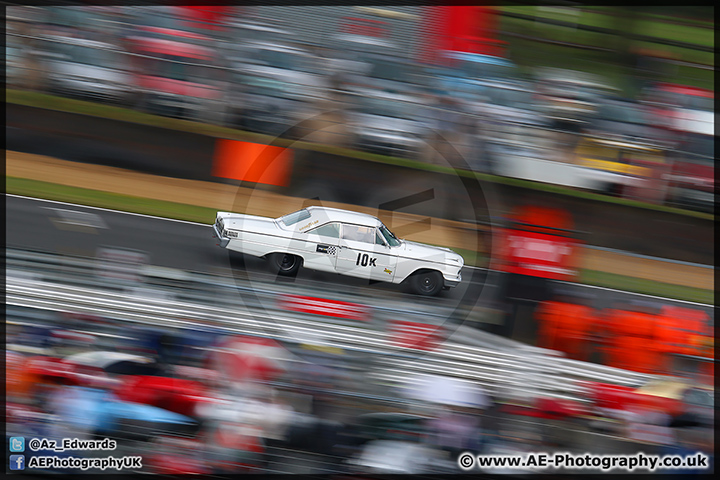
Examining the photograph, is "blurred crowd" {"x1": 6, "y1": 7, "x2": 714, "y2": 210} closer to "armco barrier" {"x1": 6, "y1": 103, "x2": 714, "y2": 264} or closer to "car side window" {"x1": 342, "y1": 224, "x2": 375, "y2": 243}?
"armco barrier" {"x1": 6, "y1": 103, "x2": 714, "y2": 264}

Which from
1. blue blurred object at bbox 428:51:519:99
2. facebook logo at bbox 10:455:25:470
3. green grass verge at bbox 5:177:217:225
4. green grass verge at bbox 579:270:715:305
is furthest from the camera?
blue blurred object at bbox 428:51:519:99

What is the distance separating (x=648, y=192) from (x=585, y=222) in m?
0.98

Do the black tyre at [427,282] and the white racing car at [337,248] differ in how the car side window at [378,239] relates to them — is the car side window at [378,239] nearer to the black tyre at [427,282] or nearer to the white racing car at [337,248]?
the white racing car at [337,248]

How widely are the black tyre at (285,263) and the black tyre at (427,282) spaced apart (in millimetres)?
1346

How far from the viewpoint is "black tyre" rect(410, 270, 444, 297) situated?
680 centimetres

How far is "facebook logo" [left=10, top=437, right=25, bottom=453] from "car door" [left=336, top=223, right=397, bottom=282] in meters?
3.52

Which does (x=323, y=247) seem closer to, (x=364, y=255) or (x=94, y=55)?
(x=364, y=255)

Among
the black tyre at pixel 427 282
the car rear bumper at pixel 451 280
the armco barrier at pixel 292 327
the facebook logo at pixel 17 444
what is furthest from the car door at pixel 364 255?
the facebook logo at pixel 17 444

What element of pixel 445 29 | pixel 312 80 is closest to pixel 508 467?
pixel 312 80

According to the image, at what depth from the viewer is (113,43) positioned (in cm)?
829

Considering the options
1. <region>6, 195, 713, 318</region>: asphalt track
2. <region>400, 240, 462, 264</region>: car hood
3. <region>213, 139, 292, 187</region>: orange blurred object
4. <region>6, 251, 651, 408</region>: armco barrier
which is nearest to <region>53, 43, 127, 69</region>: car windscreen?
<region>213, 139, 292, 187</region>: orange blurred object

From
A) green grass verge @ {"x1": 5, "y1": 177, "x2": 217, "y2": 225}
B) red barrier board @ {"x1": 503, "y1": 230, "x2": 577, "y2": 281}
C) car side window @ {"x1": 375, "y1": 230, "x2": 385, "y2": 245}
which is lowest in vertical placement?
red barrier board @ {"x1": 503, "y1": 230, "x2": 577, "y2": 281}

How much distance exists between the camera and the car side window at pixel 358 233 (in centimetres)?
663

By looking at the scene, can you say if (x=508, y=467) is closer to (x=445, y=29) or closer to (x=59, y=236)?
(x=59, y=236)
